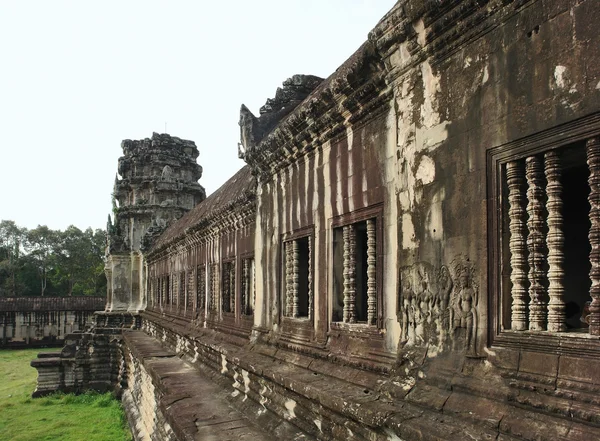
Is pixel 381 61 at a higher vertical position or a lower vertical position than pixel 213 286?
higher

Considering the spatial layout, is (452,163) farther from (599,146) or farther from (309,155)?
(309,155)

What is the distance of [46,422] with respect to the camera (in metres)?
18.0

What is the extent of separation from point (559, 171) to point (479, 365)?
1335mm

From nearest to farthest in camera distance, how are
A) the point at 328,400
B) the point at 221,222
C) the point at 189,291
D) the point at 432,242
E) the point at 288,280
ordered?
the point at 432,242, the point at 328,400, the point at 288,280, the point at 221,222, the point at 189,291

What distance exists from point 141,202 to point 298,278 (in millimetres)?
21822

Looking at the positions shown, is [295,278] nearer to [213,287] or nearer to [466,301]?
[466,301]

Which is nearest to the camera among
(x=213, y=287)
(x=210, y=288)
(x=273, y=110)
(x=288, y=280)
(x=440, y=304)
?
(x=440, y=304)

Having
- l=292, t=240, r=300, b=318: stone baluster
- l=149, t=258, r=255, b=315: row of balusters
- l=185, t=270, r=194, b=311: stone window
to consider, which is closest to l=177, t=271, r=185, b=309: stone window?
l=149, t=258, r=255, b=315: row of balusters

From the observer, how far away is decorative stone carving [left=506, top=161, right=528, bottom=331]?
11.5ft

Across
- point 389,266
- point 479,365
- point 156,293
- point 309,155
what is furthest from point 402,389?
point 156,293

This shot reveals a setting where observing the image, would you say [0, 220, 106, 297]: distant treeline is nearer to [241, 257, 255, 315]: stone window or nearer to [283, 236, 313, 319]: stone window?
[241, 257, 255, 315]: stone window

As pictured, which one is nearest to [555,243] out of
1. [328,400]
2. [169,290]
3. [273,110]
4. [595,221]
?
[595,221]

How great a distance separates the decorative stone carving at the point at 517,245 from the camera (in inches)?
138

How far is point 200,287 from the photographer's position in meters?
14.2
